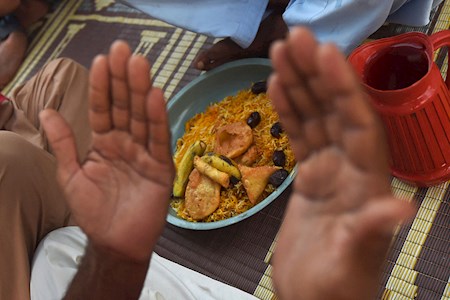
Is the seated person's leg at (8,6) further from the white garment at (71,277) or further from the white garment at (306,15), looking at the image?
the white garment at (71,277)

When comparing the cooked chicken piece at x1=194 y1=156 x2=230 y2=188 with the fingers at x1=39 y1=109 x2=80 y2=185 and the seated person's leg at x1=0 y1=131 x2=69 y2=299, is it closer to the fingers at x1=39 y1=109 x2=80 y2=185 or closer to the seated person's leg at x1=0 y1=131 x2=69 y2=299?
the seated person's leg at x1=0 y1=131 x2=69 y2=299

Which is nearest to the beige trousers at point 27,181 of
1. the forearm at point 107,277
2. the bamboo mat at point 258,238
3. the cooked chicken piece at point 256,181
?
the forearm at point 107,277

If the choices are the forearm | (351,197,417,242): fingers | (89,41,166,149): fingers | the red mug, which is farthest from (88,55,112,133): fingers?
the red mug

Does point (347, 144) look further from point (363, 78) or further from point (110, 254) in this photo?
point (363, 78)

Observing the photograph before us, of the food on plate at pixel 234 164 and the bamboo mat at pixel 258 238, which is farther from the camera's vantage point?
the food on plate at pixel 234 164

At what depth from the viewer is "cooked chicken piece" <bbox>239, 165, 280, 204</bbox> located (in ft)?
4.40

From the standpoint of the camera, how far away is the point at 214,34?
1631mm

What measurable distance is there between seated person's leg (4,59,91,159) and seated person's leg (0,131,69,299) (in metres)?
0.25

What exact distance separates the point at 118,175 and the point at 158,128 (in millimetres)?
120

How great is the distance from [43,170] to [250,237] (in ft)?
1.75

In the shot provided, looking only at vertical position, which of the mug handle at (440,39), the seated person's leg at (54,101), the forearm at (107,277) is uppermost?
the mug handle at (440,39)

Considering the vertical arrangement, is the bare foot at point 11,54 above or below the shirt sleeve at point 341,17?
below

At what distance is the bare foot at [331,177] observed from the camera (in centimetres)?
56

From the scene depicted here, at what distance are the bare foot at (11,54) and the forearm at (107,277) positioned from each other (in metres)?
1.55
